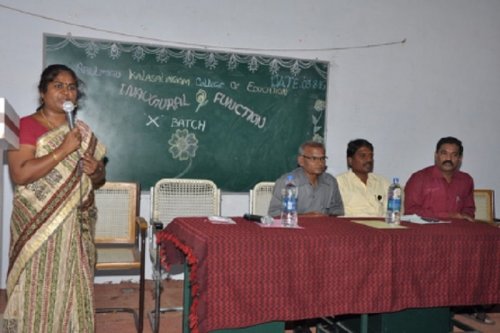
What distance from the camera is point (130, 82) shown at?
3.97 metres

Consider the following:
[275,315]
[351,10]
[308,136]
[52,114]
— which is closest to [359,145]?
[308,136]

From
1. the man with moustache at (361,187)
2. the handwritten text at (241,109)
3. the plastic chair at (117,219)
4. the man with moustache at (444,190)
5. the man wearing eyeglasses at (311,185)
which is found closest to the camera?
the man wearing eyeglasses at (311,185)

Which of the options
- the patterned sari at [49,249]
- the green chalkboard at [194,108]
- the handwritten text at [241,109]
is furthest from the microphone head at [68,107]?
the handwritten text at [241,109]

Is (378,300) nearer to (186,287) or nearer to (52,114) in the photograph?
(186,287)

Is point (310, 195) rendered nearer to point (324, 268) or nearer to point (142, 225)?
point (324, 268)

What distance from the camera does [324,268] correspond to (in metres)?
2.33

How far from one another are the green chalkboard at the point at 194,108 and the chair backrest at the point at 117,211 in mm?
556

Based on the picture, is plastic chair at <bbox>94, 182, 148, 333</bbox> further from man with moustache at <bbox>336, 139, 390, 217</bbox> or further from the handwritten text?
man with moustache at <bbox>336, 139, 390, 217</bbox>

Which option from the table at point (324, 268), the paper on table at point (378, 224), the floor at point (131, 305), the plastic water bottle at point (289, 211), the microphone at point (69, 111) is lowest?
the floor at point (131, 305)

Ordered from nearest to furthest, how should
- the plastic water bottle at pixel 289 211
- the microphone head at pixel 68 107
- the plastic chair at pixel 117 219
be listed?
the microphone head at pixel 68 107 < the plastic water bottle at pixel 289 211 < the plastic chair at pixel 117 219

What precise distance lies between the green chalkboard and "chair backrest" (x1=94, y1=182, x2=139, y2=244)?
556 mm

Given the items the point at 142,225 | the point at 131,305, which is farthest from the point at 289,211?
the point at 131,305

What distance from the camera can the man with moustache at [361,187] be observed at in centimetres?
371

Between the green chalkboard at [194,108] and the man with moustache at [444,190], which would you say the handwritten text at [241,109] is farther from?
the man with moustache at [444,190]
